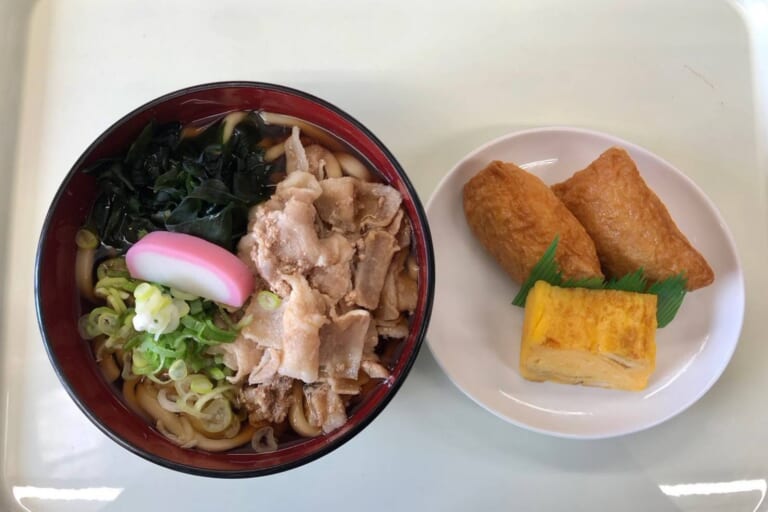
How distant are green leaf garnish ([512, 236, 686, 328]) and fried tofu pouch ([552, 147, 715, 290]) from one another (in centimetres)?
3

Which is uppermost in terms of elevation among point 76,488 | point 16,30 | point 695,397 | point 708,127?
point 16,30

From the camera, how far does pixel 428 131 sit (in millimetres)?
1501

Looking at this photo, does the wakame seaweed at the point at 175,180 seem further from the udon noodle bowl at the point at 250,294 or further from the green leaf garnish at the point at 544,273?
the green leaf garnish at the point at 544,273

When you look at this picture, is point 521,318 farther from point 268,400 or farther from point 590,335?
point 268,400

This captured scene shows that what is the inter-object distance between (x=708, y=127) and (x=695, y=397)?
2.25 ft

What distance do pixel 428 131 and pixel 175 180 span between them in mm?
608

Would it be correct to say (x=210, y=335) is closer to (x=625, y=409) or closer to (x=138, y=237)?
(x=138, y=237)

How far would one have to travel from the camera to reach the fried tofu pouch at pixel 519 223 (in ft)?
→ 4.47

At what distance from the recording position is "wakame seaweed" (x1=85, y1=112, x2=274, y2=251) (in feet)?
3.92

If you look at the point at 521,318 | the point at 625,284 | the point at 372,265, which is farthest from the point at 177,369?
the point at 625,284

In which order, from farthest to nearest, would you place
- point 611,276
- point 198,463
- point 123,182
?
point 611,276 < point 123,182 < point 198,463

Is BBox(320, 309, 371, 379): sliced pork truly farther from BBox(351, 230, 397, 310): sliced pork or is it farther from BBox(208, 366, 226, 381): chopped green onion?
BBox(208, 366, 226, 381): chopped green onion

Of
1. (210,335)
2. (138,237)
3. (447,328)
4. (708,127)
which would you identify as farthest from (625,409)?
(138,237)

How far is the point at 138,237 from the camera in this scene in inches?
48.0
